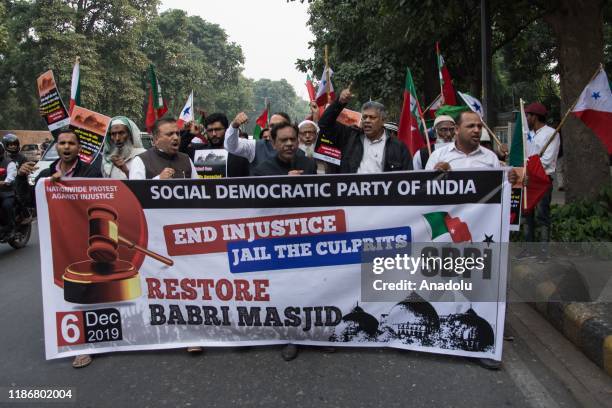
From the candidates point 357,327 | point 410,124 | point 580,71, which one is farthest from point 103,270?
point 580,71

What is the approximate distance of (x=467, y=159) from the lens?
3.99 metres

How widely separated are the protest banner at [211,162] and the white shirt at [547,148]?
3438 mm

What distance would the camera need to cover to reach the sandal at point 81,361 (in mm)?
3556

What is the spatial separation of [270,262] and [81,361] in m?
1.48

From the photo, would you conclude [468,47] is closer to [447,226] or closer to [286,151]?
[286,151]

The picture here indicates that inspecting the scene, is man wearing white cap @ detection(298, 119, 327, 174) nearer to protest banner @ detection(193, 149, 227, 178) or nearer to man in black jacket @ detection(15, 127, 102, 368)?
protest banner @ detection(193, 149, 227, 178)

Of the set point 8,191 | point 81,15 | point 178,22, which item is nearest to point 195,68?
point 178,22

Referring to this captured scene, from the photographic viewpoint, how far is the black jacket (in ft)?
14.6

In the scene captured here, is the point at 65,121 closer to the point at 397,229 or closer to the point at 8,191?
the point at 8,191

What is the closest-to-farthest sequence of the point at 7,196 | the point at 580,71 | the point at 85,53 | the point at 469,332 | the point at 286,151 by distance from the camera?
the point at 469,332
the point at 286,151
the point at 580,71
the point at 7,196
the point at 85,53


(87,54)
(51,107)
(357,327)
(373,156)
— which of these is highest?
(87,54)

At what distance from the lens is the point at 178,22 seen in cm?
4688

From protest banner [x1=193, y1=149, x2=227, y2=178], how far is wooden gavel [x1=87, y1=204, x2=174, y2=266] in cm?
186

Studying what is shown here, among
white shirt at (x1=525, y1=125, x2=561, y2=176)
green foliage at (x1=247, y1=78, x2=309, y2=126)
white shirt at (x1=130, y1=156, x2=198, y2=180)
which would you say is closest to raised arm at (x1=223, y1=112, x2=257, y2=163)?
white shirt at (x1=130, y1=156, x2=198, y2=180)
